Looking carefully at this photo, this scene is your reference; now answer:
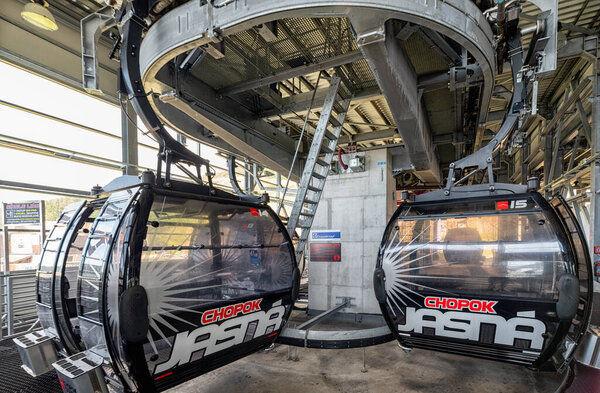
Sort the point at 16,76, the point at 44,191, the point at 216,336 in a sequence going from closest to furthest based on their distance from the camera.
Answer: the point at 216,336
the point at 16,76
the point at 44,191

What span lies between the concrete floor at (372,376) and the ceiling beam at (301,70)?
11.4 feet

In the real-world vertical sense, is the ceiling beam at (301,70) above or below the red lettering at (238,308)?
above

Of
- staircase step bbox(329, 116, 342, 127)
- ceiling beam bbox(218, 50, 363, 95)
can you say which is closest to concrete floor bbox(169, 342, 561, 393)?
staircase step bbox(329, 116, 342, 127)

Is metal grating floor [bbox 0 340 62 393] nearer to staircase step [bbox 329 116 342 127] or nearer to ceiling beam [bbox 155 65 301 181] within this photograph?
ceiling beam [bbox 155 65 301 181]

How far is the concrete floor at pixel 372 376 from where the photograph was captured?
3.15 metres

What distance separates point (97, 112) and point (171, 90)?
15.6 feet

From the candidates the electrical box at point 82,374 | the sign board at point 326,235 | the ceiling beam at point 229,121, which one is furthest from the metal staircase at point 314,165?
the electrical box at point 82,374

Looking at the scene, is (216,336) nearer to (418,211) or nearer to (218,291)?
(218,291)

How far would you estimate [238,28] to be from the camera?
2.32 meters

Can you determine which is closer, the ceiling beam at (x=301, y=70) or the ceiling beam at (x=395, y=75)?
the ceiling beam at (x=395, y=75)

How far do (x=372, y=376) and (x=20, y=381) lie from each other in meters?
3.80

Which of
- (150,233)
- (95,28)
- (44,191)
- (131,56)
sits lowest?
(150,233)

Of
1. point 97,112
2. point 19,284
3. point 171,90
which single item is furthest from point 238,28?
point 97,112

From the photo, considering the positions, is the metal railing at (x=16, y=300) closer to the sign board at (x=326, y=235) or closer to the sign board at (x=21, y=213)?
the sign board at (x=21, y=213)
